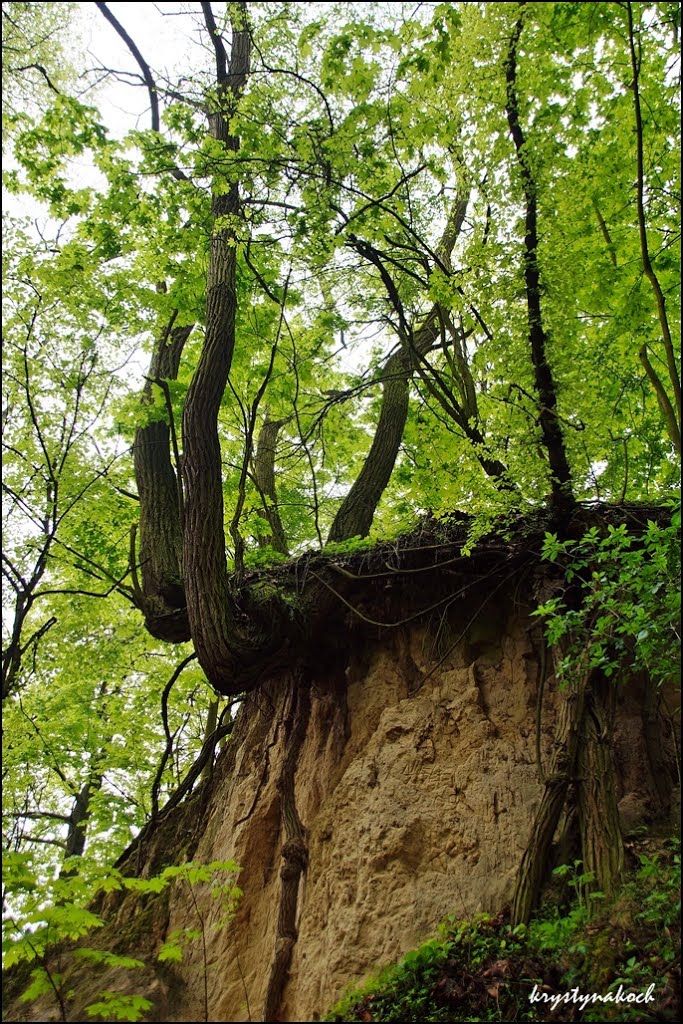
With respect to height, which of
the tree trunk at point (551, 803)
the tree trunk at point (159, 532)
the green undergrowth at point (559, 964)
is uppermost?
the tree trunk at point (159, 532)

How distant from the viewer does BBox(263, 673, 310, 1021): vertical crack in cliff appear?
5869mm

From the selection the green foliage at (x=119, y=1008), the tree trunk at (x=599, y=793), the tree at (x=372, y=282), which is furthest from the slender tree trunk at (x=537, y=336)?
the green foliage at (x=119, y=1008)

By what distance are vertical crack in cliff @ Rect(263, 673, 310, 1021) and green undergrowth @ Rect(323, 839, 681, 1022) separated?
102 cm

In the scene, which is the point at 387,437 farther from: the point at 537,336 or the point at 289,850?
the point at 289,850

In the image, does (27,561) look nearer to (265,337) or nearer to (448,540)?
(265,337)

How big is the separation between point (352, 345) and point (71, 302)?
11.1 ft

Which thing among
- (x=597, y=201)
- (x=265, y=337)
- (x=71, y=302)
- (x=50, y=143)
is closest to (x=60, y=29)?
(x=50, y=143)

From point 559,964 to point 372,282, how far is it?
657 cm

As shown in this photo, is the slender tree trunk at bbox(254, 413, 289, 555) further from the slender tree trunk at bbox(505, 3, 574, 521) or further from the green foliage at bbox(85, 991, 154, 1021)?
the green foliage at bbox(85, 991, 154, 1021)

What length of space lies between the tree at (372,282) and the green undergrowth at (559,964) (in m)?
0.29

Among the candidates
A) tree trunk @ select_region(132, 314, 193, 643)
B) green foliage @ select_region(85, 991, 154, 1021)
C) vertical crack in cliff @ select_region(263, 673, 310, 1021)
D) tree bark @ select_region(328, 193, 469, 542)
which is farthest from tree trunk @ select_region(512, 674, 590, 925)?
tree trunk @ select_region(132, 314, 193, 643)

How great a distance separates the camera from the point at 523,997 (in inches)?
159

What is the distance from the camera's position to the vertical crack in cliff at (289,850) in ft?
19.3

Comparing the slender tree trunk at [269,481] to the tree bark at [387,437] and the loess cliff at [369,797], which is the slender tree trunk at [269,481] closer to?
the tree bark at [387,437]
